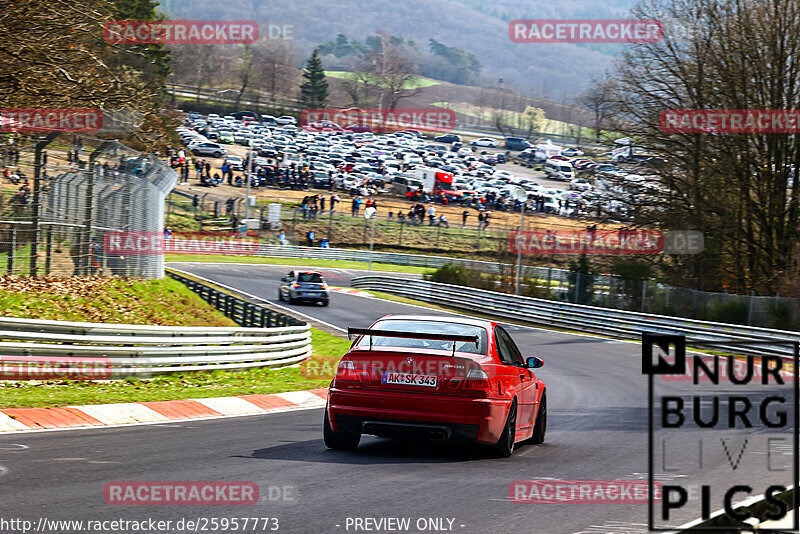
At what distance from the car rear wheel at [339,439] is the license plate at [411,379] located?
2.81ft

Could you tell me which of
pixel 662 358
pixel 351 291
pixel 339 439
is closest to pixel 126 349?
pixel 339 439

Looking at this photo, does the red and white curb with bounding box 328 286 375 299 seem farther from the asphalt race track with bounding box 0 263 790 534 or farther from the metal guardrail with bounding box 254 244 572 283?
the asphalt race track with bounding box 0 263 790 534

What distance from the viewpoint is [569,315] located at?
35.9m

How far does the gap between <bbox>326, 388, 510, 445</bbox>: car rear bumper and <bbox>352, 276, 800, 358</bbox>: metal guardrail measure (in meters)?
17.3

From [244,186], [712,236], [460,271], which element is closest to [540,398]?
[712,236]

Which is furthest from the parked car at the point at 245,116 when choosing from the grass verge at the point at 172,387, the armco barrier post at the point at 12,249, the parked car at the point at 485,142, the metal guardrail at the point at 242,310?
the armco barrier post at the point at 12,249

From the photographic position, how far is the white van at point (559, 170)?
98.5 metres

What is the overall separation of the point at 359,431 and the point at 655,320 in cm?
2484

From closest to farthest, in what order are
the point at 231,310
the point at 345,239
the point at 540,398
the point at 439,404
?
the point at 439,404 < the point at 540,398 < the point at 231,310 < the point at 345,239

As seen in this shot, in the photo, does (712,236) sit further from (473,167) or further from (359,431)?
(473,167)

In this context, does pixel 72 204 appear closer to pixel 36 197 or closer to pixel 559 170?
pixel 36 197

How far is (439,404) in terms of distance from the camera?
28.7 ft

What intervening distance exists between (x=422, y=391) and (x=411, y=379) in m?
0.15

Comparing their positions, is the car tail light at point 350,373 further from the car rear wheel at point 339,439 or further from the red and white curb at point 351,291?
the red and white curb at point 351,291
